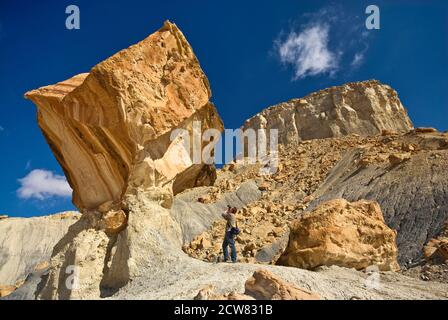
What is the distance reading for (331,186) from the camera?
92.5 feet

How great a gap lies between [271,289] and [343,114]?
50014mm

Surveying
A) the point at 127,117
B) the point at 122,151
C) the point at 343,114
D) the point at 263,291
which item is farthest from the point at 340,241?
the point at 343,114

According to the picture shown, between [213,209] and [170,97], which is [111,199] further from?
[213,209]

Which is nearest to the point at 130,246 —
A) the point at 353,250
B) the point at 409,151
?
the point at 353,250

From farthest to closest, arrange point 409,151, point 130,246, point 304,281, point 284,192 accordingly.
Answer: point 284,192, point 409,151, point 130,246, point 304,281

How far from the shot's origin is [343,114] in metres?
53.5

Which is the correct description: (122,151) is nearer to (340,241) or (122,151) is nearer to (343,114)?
(340,241)

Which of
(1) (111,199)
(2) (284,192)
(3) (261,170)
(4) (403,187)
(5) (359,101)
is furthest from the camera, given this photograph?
(5) (359,101)

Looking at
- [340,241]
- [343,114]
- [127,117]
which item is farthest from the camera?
[343,114]

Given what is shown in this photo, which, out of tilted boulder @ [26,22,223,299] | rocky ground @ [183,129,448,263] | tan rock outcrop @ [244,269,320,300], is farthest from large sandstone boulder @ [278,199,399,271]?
rocky ground @ [183,129,448,263]

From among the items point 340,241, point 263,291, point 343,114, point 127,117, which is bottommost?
point 263,291

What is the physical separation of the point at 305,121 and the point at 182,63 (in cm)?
4791

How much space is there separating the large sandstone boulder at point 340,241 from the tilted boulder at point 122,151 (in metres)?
2.89

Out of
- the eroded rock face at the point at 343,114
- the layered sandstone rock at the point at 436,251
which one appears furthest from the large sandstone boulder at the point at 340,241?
the eroded rock face at the point at 343,114
